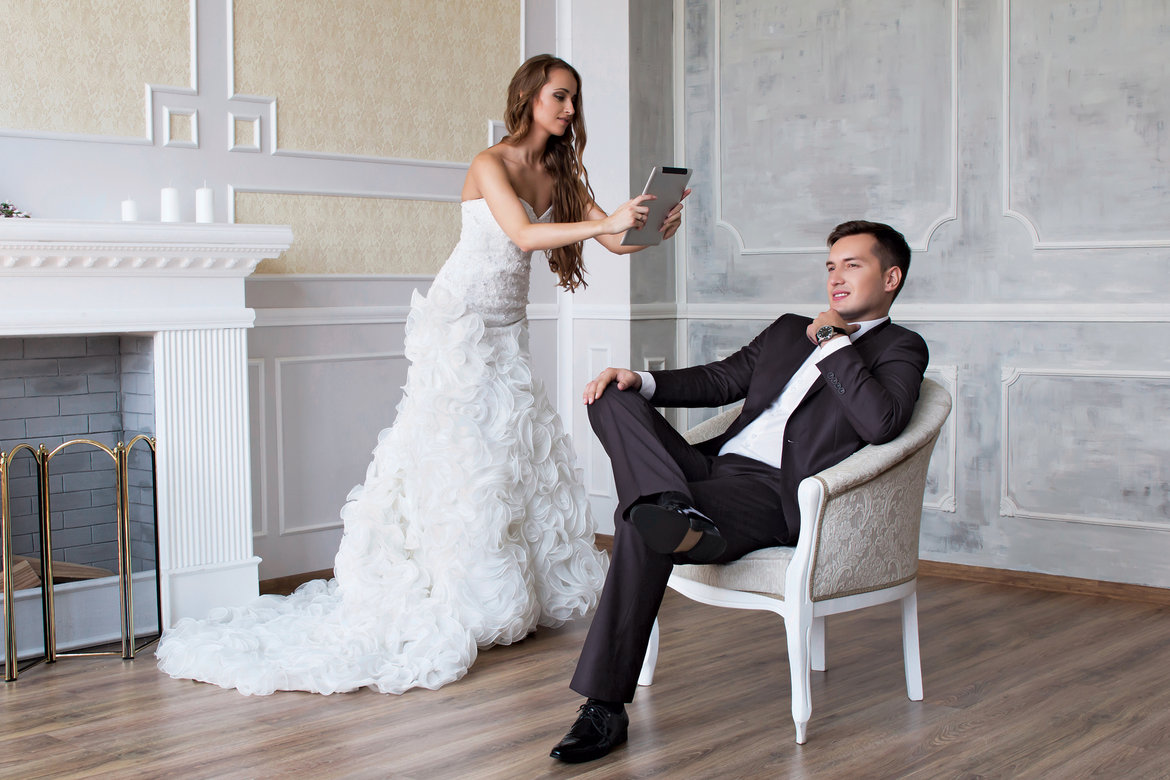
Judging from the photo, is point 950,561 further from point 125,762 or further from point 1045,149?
point 125,762

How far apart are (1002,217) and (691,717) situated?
241 centimetres

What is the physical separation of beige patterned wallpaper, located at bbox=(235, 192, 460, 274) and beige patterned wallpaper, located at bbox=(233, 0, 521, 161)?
0.20 m

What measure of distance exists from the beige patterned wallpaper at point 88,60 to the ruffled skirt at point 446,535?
1.15 meters

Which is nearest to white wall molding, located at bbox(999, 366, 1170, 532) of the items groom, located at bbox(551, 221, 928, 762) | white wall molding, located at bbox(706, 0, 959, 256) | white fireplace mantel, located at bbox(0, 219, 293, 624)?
white wall molding, located at bbox(706, 0, 959, 256)

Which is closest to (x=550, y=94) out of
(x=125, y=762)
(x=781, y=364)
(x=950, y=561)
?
(x=781, y=364)

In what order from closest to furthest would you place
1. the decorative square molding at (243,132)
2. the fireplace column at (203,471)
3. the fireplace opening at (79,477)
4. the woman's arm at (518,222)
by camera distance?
the woman's arm at (518,222) → the fireplace opening at (79,477) → the fireplace column at (203,471) → the decorative square molding at (243,132)

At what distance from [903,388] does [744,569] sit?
570 mm

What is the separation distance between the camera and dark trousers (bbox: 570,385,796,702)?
2.48 meters

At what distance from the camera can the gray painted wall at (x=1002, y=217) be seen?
12.9 feet

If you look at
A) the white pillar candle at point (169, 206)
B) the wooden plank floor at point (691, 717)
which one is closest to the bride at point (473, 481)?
the wooden plank floor at point (691, 717)

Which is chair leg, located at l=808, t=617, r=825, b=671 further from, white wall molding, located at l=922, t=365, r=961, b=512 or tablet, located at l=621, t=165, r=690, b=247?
white wall molding, located at l=922, t=365, r=961, b=512

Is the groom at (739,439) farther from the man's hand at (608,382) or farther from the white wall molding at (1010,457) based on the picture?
the white wall molding at (1010,457)

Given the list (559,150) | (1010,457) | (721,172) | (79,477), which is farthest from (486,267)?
(1010,457)

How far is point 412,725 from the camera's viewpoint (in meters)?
2.74
